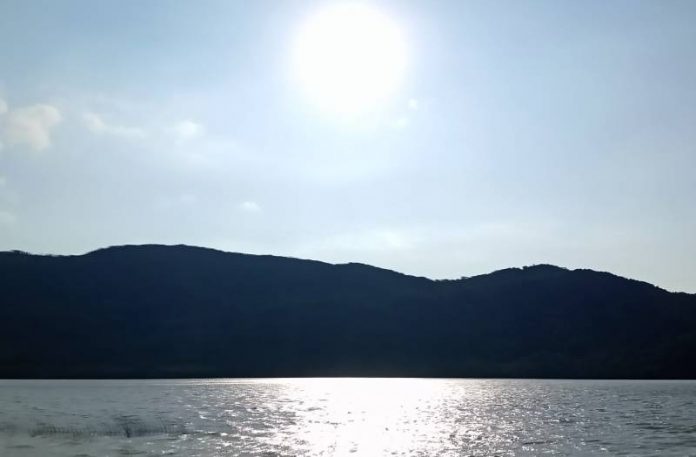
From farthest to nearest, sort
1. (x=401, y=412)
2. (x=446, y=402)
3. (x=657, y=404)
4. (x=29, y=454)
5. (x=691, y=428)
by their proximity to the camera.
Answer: (x=446, y=402)
(x=657, y=404)
(x=401, y=412)
(x=691, y=428)
(x=29, y=454)

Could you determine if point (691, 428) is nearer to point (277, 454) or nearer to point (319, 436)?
point (319, 436)

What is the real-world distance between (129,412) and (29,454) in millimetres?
32765

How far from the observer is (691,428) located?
62.0 metres

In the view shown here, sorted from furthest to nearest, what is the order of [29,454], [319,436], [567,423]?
[567,423]
[319,436]
[29,454]

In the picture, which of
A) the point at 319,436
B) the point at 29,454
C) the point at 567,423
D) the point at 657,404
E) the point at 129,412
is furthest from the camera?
the point at 657,404

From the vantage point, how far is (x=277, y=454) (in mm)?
46312

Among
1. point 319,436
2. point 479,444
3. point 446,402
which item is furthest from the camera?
point 446,402

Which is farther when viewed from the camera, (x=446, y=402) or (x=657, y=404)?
(x=446, y=402)

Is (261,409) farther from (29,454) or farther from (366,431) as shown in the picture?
(29,454)

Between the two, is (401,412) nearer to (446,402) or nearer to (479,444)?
(446,402)

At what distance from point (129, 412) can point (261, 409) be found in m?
Result: 15.7

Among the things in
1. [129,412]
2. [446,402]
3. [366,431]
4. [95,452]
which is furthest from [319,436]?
[446,402]

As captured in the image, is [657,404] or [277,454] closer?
[277,454]

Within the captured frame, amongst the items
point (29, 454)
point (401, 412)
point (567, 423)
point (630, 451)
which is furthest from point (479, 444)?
point (401, 412)
